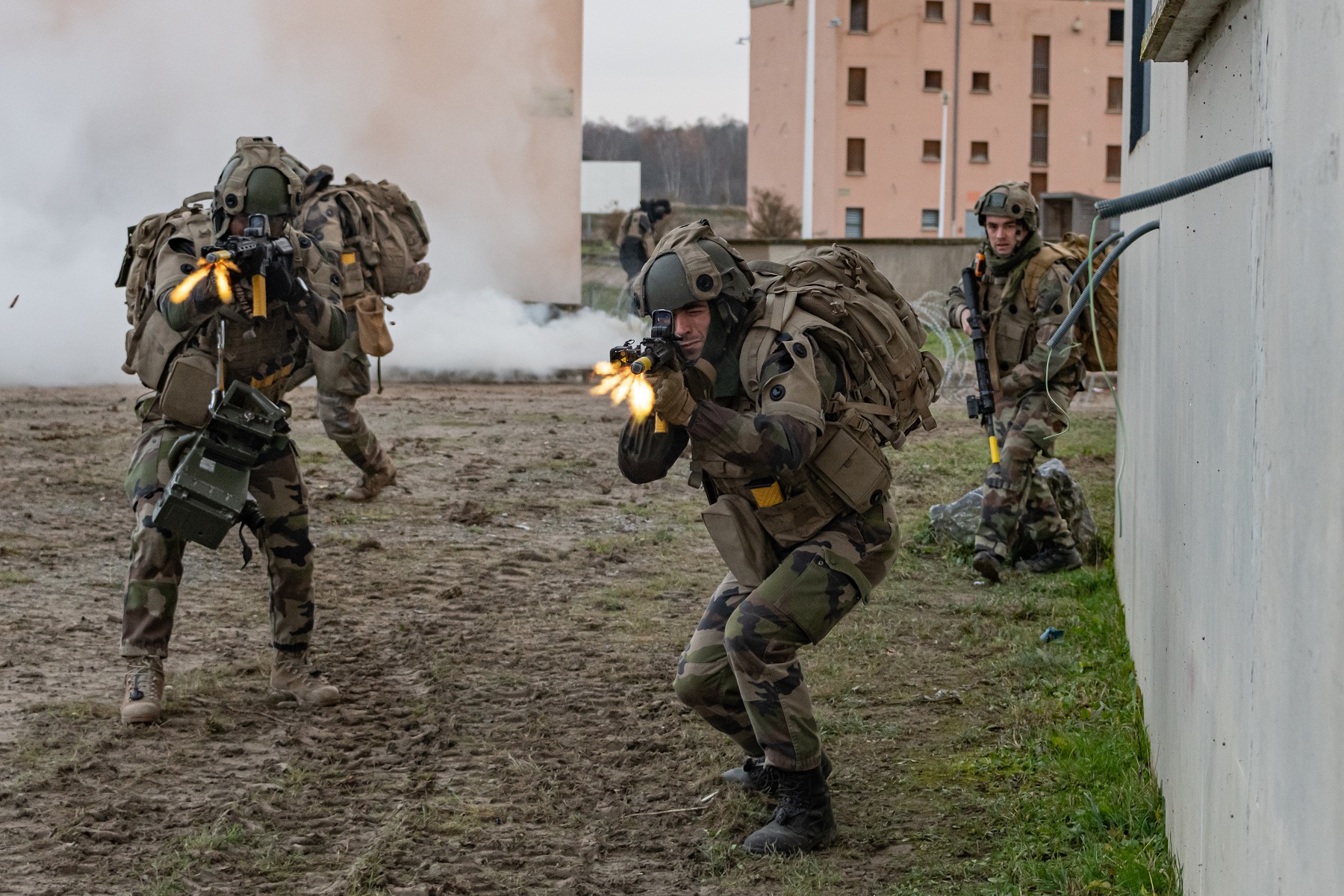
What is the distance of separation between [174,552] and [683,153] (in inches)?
3291

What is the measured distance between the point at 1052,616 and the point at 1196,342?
3470 mm

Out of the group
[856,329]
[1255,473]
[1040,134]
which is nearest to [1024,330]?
[856,329]

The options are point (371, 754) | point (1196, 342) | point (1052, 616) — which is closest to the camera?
point (1196, 342)

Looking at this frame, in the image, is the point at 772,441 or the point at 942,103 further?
the point at 942,103

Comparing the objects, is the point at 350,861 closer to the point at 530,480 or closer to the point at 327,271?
the point at 327,271

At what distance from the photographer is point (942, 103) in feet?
157

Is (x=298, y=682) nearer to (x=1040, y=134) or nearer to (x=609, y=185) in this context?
(x=609, y=185)

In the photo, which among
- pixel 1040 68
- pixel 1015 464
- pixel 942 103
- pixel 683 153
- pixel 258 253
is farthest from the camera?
pixel 683 153

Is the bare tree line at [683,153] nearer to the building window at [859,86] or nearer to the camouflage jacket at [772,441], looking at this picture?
the building window at [859,86]

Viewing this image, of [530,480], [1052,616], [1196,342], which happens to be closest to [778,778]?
[1196,342]

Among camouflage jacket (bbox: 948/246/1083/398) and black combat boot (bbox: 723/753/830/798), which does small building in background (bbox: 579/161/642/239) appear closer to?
camouflage jacket (bbox: 948/246/1083/398)

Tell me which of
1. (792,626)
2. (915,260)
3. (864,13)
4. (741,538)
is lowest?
(792,626)

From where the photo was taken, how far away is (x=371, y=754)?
4961 millimetres

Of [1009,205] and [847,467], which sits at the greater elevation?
[1009,205]
